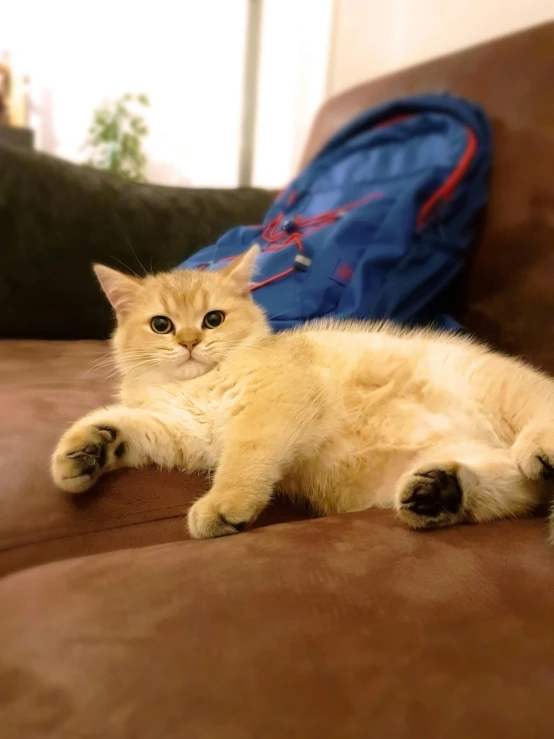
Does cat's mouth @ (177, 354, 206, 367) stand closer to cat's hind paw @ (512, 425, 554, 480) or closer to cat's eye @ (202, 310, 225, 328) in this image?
cat's eye @ (202, 310, 225, 328)

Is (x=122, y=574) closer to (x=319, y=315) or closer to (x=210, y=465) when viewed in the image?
(x=210, y=465)

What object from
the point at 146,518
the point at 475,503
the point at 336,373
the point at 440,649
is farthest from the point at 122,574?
the point at 336,373

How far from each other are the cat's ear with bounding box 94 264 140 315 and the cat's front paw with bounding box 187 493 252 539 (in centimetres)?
57

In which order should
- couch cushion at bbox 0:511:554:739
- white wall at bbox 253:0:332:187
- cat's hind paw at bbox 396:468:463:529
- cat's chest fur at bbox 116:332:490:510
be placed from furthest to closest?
white wall at bbox 253:0:332:187 → cat's chest fur at bbox 116:332:490:510 → cat's hind paw at bbox 396:468:463:529 → couch cushion at bbox 0:511:554:739

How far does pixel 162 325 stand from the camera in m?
1.20

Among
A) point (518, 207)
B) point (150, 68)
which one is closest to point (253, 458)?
point (518, 207)

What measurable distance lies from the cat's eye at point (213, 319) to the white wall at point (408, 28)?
1358 mm

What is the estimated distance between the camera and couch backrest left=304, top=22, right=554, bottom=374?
1.26 metres

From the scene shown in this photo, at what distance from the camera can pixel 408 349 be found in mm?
1198

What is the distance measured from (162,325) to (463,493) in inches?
26.4

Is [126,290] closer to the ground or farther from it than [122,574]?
farther from it

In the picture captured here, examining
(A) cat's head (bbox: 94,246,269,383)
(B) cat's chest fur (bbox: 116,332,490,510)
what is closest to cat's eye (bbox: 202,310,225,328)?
(A) cat's head (bbox: 94,246,269,383)

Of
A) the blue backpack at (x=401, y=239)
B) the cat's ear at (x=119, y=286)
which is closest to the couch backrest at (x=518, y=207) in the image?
the blue backpack at (x=401, y=239)

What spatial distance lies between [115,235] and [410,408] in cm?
116
